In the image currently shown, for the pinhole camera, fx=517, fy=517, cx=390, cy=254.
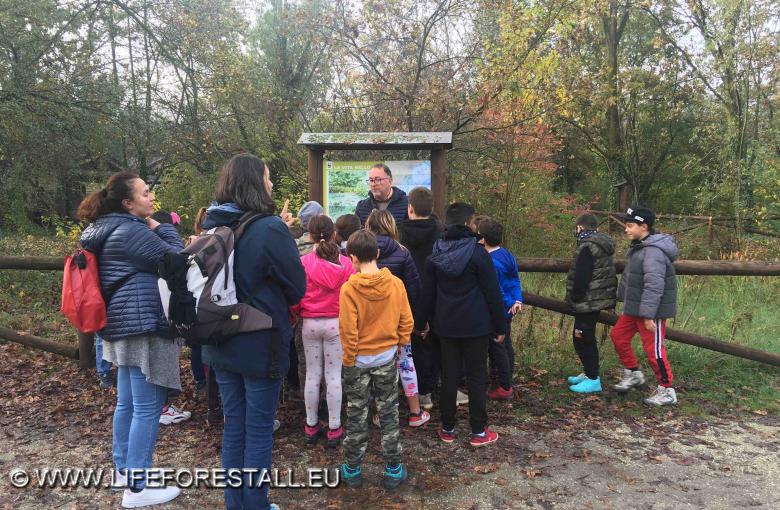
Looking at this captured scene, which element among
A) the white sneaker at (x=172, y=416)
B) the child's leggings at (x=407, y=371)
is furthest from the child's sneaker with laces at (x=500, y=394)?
the white sneaker at (x=172, y=416)

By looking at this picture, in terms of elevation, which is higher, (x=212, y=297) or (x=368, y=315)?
(x=212, y=297)

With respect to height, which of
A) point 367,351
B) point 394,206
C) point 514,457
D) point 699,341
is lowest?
point 514,457

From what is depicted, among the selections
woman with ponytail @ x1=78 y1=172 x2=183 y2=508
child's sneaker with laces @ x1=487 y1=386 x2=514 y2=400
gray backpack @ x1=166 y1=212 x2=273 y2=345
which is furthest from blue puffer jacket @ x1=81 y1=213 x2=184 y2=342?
child's sneaker with laces @ x1=487 y1=386 x2=514 y2=400

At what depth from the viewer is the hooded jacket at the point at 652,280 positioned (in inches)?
169

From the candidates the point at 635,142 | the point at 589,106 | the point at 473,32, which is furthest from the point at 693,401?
the point at 635,142

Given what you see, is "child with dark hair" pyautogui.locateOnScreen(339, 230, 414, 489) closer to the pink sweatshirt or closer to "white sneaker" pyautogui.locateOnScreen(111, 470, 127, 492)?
the pink sweatshirt

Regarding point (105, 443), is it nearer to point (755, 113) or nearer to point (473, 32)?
point (473, 32)

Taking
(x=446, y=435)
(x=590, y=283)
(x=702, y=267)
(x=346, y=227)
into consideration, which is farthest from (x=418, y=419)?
(x=702, y=267)

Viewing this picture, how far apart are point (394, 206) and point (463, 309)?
53.9 inches

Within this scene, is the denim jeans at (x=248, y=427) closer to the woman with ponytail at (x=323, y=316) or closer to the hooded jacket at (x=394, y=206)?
the woman with ponytail at (x=323, y=316)

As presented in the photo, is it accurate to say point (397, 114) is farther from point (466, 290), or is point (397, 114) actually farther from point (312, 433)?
point (312, 433)

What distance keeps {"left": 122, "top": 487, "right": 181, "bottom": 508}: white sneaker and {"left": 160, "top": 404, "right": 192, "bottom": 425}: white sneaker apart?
109 cm

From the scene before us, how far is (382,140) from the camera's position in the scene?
484 cm

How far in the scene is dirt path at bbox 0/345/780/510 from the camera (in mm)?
3115
